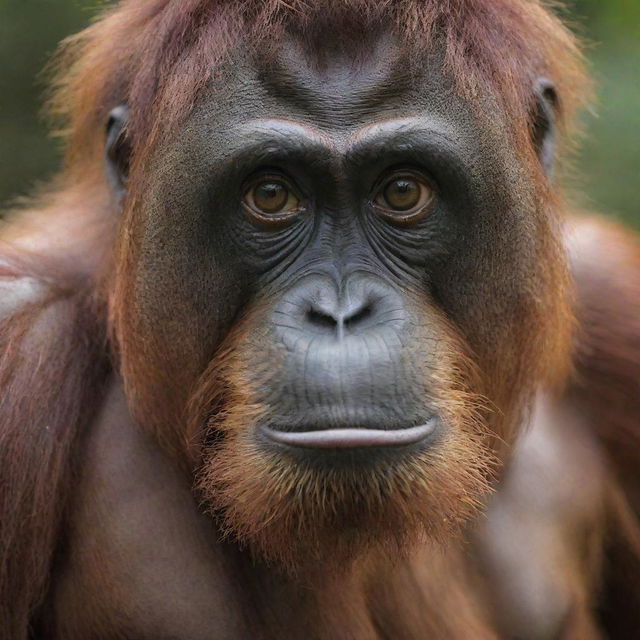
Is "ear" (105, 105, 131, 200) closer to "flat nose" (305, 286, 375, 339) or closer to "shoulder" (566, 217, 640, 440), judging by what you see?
"flat nose" (305, 286, 375, 339)

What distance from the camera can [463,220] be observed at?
355 cm

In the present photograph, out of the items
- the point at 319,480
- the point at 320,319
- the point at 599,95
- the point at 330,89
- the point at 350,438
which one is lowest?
the point at 319,480

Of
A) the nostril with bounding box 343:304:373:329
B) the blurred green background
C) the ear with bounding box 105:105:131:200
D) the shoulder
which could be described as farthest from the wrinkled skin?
the blurred green background

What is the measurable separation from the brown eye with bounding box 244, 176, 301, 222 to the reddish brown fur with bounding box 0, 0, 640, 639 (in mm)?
304

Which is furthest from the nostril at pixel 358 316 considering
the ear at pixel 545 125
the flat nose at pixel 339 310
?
the ear at pixel 545 125

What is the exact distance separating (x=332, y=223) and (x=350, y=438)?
707 mm

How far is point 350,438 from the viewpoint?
124 inches

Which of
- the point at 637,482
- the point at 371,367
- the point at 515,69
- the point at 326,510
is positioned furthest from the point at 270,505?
the point at 637,482

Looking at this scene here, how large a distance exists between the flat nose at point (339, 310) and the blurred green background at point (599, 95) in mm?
3688

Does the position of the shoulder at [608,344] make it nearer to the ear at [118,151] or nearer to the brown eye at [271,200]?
the brown eye at [271,200]

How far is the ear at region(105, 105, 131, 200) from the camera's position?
381cm

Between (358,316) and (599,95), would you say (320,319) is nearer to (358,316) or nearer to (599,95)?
(358,316)

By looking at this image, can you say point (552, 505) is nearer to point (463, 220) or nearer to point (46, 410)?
point (463, 220)

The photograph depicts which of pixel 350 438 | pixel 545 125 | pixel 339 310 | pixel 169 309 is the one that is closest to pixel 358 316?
pixel 339 310
